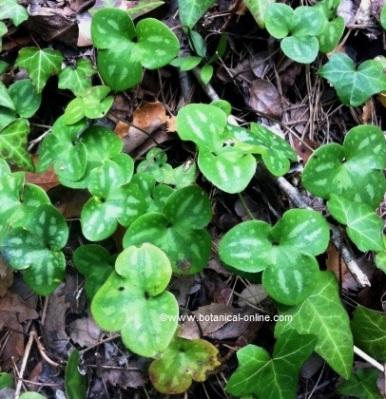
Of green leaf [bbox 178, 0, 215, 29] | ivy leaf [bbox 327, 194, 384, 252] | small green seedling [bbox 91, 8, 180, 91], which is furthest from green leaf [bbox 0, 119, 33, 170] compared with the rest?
ivy leaf [bbox 327, 194, 384, 252]

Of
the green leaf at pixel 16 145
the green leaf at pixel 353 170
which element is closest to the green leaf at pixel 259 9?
the green leaf at pixel 353 170

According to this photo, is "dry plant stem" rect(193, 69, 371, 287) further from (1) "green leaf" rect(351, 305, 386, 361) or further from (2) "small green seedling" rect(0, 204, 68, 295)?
(2) "small green seedling" rect(0, 204, 68, 295)

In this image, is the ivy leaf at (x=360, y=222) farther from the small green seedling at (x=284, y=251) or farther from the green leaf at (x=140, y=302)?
the green leaf at (x=140, y=302)

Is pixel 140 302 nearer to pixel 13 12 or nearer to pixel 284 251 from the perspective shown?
pixel 284 251

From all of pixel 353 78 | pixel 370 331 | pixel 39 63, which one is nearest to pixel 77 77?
pixel 39 63

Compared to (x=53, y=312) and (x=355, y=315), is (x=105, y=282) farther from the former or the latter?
(x=355, y=315)
